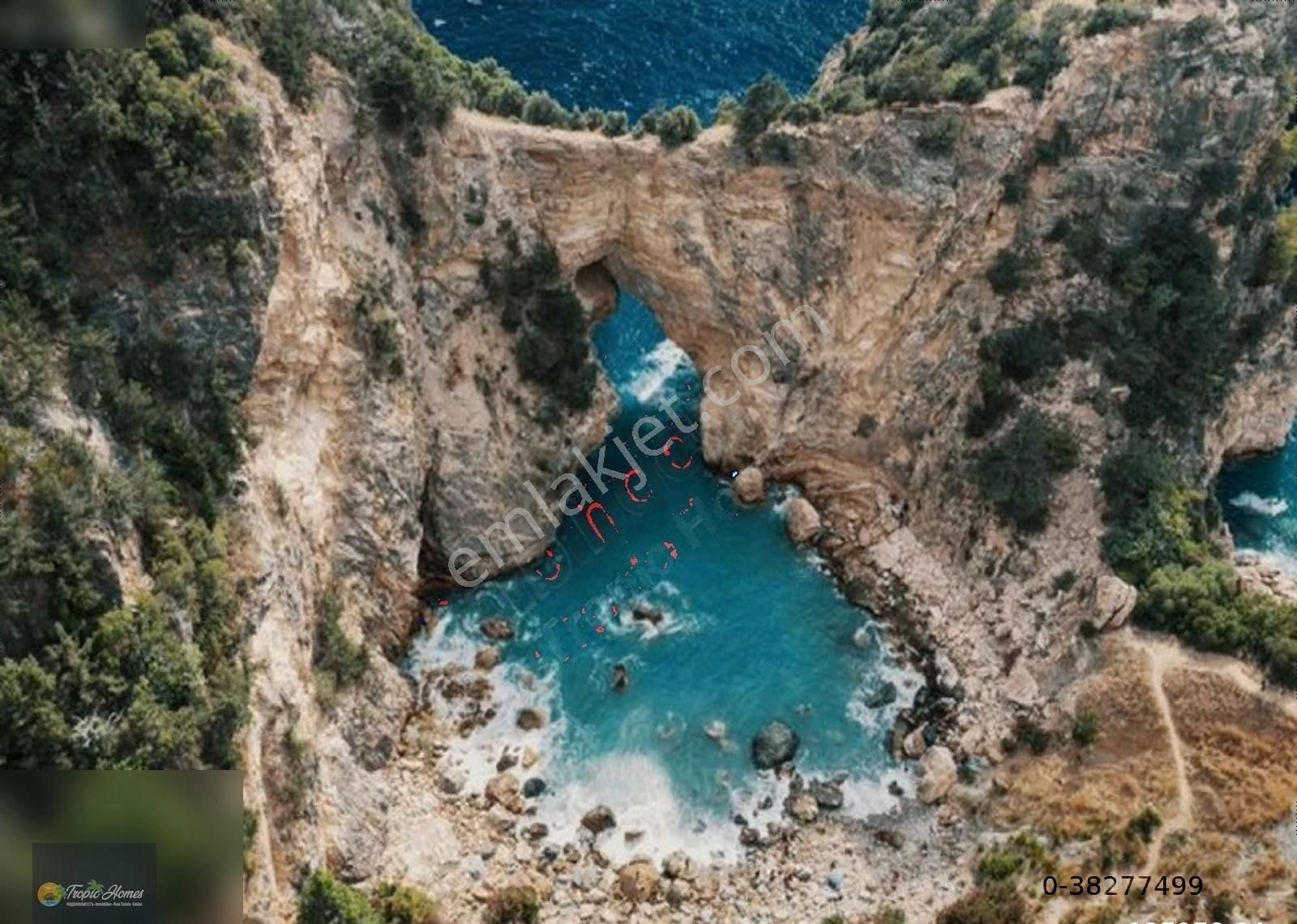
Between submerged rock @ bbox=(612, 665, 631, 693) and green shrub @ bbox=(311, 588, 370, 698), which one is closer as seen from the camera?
green shrub @ bbox=(311, 588, 370, 698)

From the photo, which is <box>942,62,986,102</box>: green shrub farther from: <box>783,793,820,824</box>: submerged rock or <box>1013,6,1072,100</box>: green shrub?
<box>783,793,820,824</box>: submerged rock

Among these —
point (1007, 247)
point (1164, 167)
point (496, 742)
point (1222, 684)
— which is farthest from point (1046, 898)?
point (1164, 167)

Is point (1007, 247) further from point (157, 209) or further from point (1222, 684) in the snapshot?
point (157, 209)

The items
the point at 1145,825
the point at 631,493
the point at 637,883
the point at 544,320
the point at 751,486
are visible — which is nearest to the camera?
the point at 1145,825

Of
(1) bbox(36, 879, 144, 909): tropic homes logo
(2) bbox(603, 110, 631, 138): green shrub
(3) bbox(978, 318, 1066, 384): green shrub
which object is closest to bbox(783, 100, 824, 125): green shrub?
(2) bbox(603, 110, 631, 138): green shrub

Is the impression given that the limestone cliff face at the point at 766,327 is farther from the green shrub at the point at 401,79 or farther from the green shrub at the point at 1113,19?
the green shrub at the point at 401,79

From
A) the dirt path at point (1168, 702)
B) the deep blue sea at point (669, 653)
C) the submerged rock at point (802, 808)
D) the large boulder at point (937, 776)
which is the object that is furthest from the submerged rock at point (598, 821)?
the dirt path at point (1168, 702)

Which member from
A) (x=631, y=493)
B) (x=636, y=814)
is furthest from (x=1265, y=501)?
(x=636, y=814)

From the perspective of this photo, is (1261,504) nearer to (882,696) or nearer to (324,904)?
(882,696)
